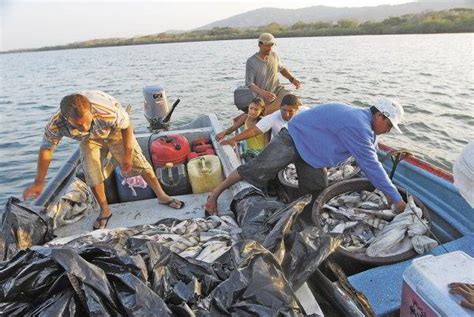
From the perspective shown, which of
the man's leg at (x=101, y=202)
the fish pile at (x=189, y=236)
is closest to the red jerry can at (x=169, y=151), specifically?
the man's leg at (x=101, y=202)

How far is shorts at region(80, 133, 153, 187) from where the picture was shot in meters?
4.25

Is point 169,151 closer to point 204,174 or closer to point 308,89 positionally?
point 204,174

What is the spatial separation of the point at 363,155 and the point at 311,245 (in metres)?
1.22

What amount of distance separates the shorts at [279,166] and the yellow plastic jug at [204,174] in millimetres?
839

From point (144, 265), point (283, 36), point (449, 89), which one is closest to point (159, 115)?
point (144, 265)

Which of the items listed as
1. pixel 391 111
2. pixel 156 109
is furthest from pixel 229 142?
pixel 391 111

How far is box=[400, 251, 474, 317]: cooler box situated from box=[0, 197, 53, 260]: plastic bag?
340 cm

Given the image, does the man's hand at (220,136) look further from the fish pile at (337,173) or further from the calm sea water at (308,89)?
the calm sea water at (308,89)

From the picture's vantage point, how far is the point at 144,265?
2.47 m

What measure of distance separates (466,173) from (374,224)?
199 centimetres

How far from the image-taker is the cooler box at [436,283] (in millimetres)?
2051

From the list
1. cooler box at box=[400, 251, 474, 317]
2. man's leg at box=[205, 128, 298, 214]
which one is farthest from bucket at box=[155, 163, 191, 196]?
cooler box at box=[400, 251, 474, 317]

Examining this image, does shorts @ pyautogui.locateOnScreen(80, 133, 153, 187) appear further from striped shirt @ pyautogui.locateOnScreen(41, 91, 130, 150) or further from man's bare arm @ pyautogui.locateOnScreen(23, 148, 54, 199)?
man's bare arm @ pyautogui.locateOnScreen(23, 148, 54, 199)

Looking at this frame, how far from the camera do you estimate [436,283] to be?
2143 mm
